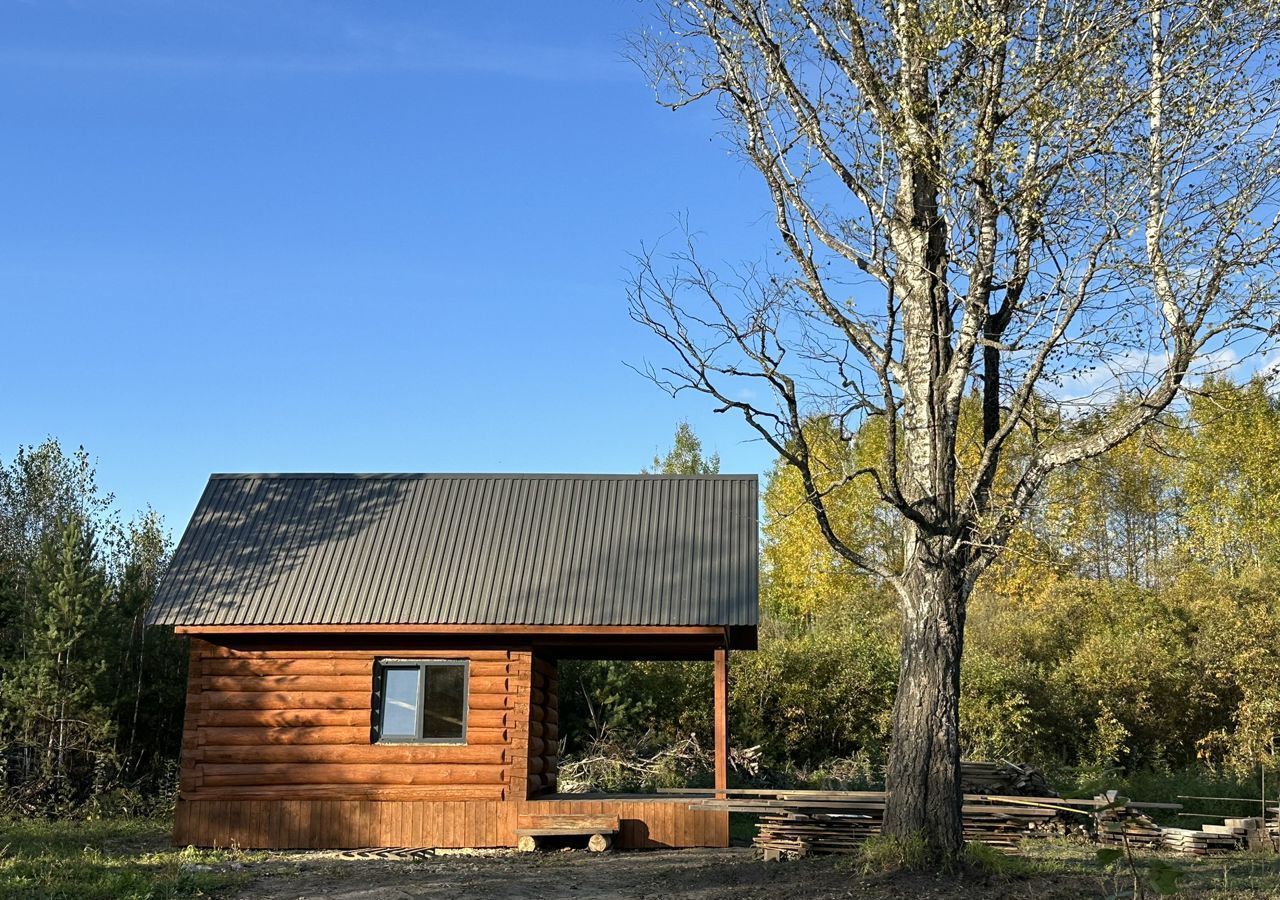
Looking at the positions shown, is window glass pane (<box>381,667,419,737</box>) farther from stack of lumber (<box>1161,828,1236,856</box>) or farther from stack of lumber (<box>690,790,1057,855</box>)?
stack of lumber (<box>1161,828,1236,856</box>)

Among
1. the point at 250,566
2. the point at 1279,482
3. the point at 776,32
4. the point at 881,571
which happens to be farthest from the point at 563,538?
the point at 1279,482

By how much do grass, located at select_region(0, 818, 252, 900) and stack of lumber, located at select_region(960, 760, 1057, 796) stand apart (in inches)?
370

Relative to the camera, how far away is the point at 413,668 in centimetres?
1574

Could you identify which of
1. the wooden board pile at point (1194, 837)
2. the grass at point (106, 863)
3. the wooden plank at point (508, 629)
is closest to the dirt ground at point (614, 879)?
the grass at point (106, 863)

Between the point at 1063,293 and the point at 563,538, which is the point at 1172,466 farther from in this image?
the point at 1063,293

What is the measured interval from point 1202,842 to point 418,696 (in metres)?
9.66

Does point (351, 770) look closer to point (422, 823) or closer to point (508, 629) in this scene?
point (422, 823)

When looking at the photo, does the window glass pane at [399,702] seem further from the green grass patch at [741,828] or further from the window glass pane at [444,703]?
the green grass patch at [741,828]

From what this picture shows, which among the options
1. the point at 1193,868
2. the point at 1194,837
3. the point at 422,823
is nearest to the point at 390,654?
the point at 422,823

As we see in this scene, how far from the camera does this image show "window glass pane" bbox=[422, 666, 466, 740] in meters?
15.5

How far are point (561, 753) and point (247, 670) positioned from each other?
764 cm

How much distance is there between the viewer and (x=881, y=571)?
1120 centimetres

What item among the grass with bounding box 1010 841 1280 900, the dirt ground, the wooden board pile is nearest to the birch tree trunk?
the dirt ground

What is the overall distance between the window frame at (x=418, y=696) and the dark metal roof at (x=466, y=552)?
724mm
